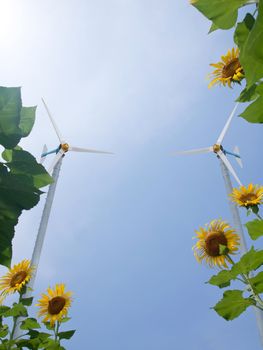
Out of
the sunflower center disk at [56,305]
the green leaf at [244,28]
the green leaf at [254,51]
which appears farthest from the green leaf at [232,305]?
the sunflower center disk at [56,305]

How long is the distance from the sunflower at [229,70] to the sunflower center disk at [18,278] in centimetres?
656

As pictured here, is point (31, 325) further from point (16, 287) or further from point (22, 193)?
point (22, 193)

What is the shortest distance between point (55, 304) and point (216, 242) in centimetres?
467

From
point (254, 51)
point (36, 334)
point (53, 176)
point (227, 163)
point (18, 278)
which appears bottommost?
point (254, 51)

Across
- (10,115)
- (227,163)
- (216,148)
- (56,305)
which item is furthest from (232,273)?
(216,148)

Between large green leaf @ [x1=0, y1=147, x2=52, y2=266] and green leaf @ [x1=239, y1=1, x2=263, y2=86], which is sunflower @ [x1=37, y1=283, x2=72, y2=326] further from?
green leaf @ [x1=239, y1=1, x2=263, y2=86]

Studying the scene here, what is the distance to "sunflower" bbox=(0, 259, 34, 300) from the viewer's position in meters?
9.48

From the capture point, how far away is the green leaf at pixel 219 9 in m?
2.24

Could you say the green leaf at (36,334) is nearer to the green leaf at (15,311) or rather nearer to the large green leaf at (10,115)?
the green leaf at (15,311)

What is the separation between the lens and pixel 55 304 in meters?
9.88

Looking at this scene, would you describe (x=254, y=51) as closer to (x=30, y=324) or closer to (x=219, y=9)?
(x=219, y=9)

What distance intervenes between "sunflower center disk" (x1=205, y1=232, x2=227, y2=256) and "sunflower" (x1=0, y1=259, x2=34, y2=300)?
4.51 metres

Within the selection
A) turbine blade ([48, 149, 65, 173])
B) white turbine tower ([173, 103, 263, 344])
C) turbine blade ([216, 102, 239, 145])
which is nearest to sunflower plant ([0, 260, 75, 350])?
white turbine tower ([173, 103, 263, 344])

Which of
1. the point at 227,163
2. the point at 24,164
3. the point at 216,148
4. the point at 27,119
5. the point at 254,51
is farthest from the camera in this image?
the point at 216,148
